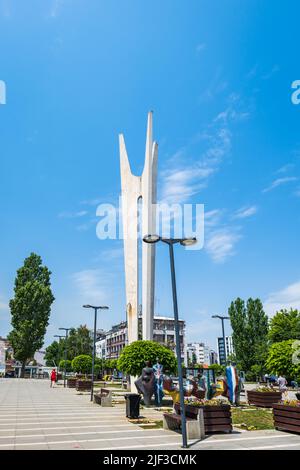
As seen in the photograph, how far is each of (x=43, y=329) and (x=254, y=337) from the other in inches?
1161

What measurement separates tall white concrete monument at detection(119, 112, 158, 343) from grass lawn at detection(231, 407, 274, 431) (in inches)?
556

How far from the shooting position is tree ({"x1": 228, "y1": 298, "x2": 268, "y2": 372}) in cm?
5325

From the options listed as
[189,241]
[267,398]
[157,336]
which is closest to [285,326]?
[267,398]

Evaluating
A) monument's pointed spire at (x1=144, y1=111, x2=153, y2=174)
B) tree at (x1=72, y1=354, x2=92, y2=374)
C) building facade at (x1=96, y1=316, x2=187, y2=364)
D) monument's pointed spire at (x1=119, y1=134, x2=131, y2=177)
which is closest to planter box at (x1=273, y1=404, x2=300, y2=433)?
monument's pointed spire at (x1=144, y1=111, x2=153, y2=174)

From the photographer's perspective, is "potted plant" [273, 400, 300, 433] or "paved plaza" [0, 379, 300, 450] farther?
"potted plant" [273, 400, 300, 433]

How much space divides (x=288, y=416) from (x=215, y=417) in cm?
215

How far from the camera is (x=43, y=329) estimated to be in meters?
52.9

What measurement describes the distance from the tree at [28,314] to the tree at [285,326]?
30.2 metres

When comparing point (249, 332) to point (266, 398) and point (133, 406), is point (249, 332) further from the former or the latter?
point (133, 406)

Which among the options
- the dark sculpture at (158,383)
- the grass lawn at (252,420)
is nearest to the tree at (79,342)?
the dark sculpture at (158,383)

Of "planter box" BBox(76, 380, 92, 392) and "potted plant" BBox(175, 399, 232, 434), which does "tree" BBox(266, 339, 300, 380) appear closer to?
"potted plant" BBox(175, 399, 232, 434)

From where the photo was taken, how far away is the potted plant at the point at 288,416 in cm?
1073

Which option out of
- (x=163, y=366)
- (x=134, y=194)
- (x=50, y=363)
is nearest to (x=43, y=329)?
(x=134, y=194)
